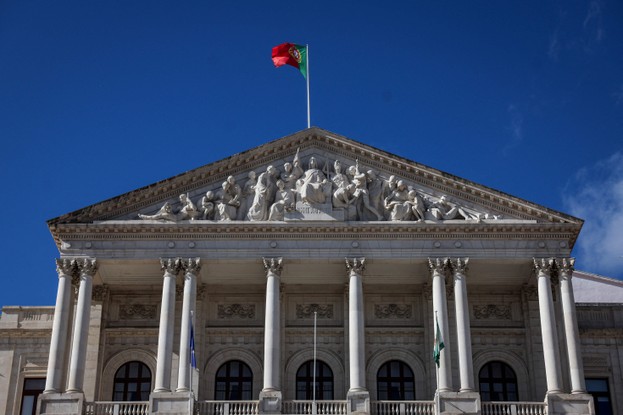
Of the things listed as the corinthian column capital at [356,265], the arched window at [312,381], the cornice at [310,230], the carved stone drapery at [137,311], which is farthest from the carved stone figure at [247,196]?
the arched window at [312,381]

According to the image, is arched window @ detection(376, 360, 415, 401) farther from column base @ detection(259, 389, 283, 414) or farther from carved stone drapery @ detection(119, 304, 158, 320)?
carved stone drapery @ detection(119, 304, 158, 320)

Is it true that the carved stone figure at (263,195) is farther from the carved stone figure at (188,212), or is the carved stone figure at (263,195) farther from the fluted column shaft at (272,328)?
the carved stone figure at (188,212)

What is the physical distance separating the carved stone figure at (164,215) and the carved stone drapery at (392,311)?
35.4ft

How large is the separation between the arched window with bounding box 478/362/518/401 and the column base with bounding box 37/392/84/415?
18.3 meters

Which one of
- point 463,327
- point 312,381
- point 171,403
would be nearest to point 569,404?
point 463,327

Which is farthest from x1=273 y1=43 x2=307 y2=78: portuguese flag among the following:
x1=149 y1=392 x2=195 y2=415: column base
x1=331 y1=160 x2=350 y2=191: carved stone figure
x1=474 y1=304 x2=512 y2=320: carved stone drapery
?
x1=149 y1=392 x2=195 y2=415: column base

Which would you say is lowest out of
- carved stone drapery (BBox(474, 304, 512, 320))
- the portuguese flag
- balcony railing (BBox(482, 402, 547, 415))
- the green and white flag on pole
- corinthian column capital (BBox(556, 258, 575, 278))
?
balcony railing (BBox(482, 402, 547, 415))

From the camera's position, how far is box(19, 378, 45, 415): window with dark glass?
49.0 meters

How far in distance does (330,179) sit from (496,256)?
27.5 feet

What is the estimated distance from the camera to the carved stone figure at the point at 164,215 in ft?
154

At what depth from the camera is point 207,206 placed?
47375mm

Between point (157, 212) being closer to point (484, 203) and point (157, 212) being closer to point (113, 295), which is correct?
point (113, 295)

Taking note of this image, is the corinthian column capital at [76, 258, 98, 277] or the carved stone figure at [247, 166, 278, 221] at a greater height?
the carved stone figure at [247, 166, 278, 221]

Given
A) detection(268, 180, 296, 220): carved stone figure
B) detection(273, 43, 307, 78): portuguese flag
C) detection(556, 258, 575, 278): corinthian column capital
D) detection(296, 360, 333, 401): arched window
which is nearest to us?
detection(556, 258, 575, 278): corinthian column capital
